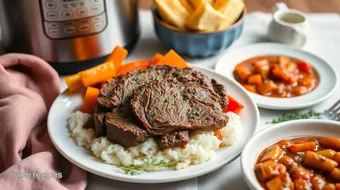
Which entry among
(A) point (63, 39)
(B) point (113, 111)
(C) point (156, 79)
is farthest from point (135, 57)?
(B) point (113, 111)

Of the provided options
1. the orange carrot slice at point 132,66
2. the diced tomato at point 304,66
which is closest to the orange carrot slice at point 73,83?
the orange carrot slice at point 132,66

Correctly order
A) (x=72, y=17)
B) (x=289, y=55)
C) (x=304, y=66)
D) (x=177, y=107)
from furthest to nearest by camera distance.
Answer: (x=289, y=55) → (x=304, y=66) → (x=72, y=17) → (x=177, y=107)

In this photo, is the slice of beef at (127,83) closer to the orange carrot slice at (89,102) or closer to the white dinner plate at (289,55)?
the orange carrot slice at (89,102)

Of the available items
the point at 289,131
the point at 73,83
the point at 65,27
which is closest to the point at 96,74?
the point at 73,83

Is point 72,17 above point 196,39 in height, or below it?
above

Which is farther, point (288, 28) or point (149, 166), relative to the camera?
point (288, 28)

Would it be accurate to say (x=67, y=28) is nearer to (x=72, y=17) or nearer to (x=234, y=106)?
(x=72, y=17)

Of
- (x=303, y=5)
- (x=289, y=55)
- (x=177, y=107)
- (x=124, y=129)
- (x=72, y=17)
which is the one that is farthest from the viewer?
(x=303, y=5)
